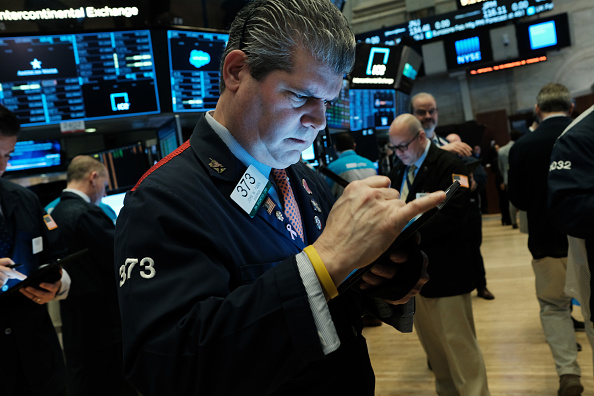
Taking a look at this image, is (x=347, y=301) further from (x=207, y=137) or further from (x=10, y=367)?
(x=10, y=367)

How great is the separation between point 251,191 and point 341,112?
5965 mm

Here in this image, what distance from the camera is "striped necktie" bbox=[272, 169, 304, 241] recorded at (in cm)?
122

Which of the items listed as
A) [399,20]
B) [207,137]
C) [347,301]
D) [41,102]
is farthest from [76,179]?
[399,20]

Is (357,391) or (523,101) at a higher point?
(523,101)

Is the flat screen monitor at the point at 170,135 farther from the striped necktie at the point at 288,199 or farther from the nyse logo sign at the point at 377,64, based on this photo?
the nyse logo sign at the point at 377,64

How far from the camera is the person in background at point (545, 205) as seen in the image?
354cm

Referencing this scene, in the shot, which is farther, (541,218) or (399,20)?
(399,20)

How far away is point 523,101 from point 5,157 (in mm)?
12637

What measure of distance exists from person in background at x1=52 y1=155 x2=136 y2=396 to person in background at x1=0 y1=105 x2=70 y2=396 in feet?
2.40

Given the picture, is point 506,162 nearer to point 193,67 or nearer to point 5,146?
point 193,67

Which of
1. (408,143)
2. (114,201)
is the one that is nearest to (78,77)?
(114,201)

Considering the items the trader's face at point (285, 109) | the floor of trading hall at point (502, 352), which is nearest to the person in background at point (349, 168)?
the floor of trading hall at point (502, 352)

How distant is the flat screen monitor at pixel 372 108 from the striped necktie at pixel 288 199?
6050 mm

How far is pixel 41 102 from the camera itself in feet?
12.4
